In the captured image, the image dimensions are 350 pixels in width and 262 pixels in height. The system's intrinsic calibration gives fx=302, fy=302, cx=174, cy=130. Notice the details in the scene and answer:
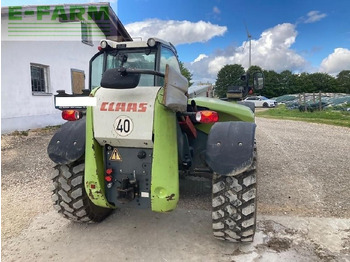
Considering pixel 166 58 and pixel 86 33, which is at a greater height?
pixel 86 33

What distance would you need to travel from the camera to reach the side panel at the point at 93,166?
2674 millimetres

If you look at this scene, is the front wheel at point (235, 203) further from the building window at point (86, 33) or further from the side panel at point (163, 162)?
the building window at point (86, 33)

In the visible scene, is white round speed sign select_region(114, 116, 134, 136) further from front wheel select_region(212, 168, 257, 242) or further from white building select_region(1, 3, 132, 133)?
white building select_region(1, 3, 132, 133)

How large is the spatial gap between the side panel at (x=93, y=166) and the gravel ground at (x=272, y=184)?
108 centimetres

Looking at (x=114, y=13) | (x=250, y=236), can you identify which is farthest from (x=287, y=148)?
(x=114, y=13)

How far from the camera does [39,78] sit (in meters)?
11.5

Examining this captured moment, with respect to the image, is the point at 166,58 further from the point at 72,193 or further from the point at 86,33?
the point at 86,33

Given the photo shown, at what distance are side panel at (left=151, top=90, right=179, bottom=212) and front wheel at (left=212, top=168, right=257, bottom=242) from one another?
443mm

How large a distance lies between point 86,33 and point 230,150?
1347cm

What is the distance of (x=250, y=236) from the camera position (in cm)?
285

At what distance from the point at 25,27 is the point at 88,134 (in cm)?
981

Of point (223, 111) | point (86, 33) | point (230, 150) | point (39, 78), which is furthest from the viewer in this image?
point (86, 33)

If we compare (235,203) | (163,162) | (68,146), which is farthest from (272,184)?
(68,146)

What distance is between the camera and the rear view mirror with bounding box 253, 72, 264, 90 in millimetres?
4296
